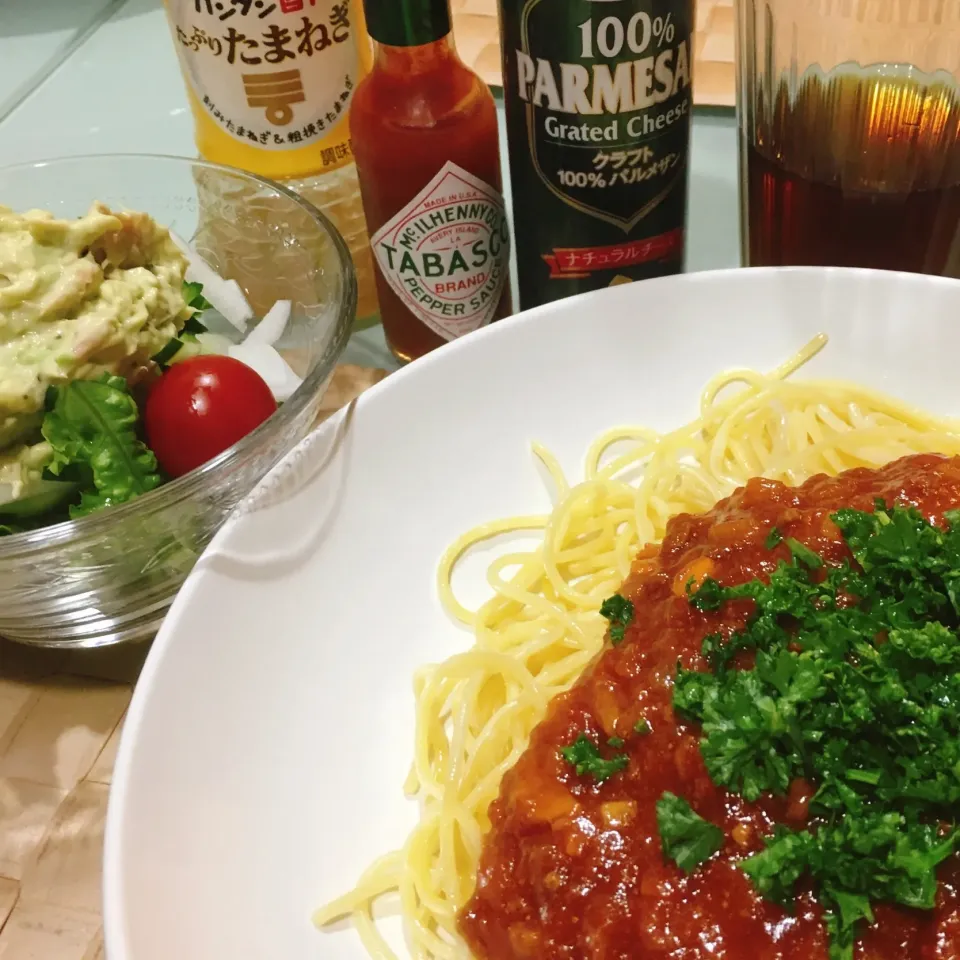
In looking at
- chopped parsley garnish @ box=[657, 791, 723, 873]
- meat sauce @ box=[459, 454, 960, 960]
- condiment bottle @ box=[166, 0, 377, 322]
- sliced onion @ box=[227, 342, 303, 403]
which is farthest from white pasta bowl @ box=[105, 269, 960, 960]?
condiment bottle @ box=[166, 0, 377, 322]

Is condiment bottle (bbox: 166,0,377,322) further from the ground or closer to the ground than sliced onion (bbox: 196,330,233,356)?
further from the ground

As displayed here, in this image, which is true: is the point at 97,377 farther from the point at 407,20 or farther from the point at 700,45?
the point at 700,45

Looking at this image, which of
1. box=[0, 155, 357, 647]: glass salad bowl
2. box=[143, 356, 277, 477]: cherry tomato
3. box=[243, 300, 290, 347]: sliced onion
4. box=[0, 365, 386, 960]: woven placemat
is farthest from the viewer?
box=[243, 300, 290, 347]: sliced onion

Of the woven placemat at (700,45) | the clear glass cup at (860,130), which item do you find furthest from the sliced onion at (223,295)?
the clear glass cup at (860,130)

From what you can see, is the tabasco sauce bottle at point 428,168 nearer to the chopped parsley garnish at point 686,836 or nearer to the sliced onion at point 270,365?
the sliced onion at point 270,365

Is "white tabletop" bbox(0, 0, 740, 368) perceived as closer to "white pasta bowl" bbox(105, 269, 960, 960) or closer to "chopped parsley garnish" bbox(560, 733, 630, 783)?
"white pasta bowl" bbox(105, 269, 960, 960)

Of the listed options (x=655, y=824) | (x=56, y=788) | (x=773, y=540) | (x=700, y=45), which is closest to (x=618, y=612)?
(x=773, y=540)
